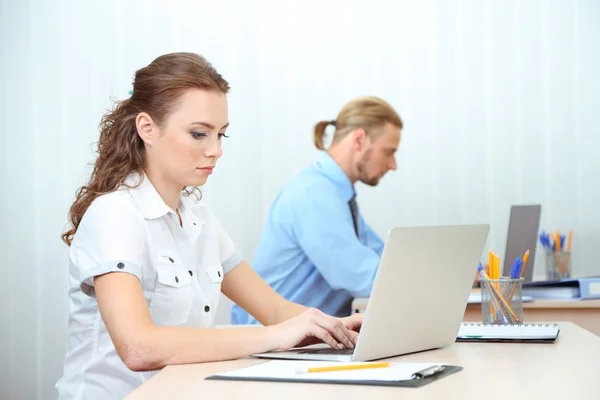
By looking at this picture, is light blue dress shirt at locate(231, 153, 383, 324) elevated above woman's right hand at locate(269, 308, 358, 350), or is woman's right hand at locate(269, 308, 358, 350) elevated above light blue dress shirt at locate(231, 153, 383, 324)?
light blue dress shirt at locate(231, 153, 383, 324)

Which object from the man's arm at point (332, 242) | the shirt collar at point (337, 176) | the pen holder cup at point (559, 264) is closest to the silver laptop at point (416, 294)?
the man's arm at point (332, 242)

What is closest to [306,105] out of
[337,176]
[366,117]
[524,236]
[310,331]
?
[366,117]

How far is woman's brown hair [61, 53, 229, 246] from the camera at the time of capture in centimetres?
167

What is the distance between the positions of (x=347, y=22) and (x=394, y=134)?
74cm

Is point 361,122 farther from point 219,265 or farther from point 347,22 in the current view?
point 219,265

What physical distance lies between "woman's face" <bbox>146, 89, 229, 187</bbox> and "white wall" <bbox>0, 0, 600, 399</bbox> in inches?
74.7

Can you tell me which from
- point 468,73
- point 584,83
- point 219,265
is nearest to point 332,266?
point 219,265

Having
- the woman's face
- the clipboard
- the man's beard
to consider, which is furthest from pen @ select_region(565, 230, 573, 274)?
the clipboard

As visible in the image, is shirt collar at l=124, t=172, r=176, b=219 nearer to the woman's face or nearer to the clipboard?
the woman's face

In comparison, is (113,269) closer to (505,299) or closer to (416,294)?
(416,294)

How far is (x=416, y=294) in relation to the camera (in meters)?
1.30

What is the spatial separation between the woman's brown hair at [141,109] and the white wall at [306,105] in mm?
1836

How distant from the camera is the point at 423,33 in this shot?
350 cm

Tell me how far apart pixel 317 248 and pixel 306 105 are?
1029 millimetres
